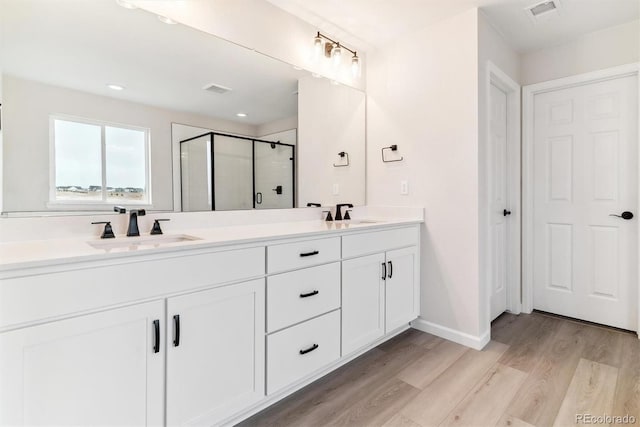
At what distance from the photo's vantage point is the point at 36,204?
1.40 meters

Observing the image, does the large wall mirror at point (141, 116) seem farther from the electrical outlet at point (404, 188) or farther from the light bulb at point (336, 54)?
the electrical outlet at point (404, 188)

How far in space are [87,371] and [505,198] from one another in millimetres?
3037

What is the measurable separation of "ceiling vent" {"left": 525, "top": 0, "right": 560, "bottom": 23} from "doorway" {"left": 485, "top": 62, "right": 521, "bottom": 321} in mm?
447

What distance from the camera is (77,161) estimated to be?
1488 mm

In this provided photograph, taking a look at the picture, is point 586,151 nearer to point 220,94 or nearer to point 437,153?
point 437,153

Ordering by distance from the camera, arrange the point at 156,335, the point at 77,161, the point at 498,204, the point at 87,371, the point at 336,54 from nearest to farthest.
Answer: the point at 87,371
the point at 156,335
the point at 77,161
the point at 336,54
the point at 498,204

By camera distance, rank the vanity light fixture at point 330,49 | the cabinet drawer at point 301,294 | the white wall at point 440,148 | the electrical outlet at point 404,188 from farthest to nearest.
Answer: the electrical outlet at point 404,188
the vanity light fixture at point 330,49
the white wall at point 440,148
the cabinet drawer at point 301,294

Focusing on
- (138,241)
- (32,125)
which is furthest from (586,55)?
(32,125)

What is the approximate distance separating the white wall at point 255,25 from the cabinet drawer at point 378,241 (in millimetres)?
1294

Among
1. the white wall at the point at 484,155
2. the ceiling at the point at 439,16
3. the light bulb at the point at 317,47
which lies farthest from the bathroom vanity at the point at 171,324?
the ceiling at the point at 439,16

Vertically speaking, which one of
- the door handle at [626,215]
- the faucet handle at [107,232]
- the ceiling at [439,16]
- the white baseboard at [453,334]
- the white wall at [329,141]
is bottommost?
the white baseboard at [453,334]

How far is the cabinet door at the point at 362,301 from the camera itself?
6.28ft

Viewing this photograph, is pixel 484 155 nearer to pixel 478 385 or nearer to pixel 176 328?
pixel 478 385

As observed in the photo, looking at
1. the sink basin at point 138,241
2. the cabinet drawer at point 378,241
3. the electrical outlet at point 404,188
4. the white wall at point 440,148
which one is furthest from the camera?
the electrical outlet at point 404,188
